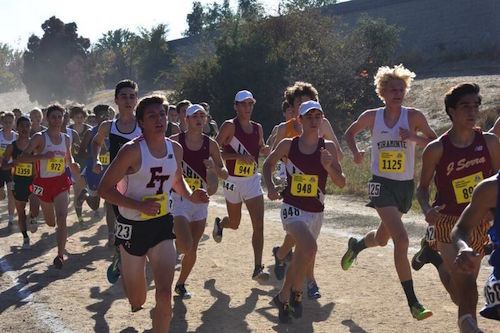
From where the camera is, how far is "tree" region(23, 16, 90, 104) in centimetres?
7200

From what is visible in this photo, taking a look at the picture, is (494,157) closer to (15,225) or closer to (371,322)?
(371,322)

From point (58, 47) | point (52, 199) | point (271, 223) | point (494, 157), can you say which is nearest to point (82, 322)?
point (52, 199)

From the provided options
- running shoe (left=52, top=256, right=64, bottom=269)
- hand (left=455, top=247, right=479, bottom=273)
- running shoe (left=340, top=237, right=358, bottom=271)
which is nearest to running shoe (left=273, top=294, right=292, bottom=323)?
running shoe (left=340, top=237, right=358, bottom=271)

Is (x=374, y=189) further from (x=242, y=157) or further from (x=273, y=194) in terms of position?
(x=242, y=157)

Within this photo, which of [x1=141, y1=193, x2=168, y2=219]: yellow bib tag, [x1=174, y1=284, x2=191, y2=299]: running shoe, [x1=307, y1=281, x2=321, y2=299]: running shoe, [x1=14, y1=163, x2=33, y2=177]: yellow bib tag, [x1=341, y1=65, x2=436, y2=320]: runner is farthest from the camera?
[x1=14, y1=163, x2=33, y2=177]: yellow bib tag

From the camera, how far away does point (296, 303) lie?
22.2 ft

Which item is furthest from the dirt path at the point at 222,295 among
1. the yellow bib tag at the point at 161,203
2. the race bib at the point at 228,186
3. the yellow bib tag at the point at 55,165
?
the yellow bib tag at the point at 161,203

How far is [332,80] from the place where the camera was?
31.4 m

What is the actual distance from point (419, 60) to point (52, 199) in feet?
111

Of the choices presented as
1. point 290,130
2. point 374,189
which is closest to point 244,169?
point 290,130

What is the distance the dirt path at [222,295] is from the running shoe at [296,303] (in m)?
0.09

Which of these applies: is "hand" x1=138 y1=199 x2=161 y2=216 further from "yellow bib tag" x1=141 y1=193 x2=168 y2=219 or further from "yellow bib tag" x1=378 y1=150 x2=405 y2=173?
"yellow bib tag" x1=378 y1=150 x2=405 y2=173

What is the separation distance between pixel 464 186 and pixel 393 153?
1.64m

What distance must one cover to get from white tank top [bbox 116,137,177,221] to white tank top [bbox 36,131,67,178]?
13.5 feet
